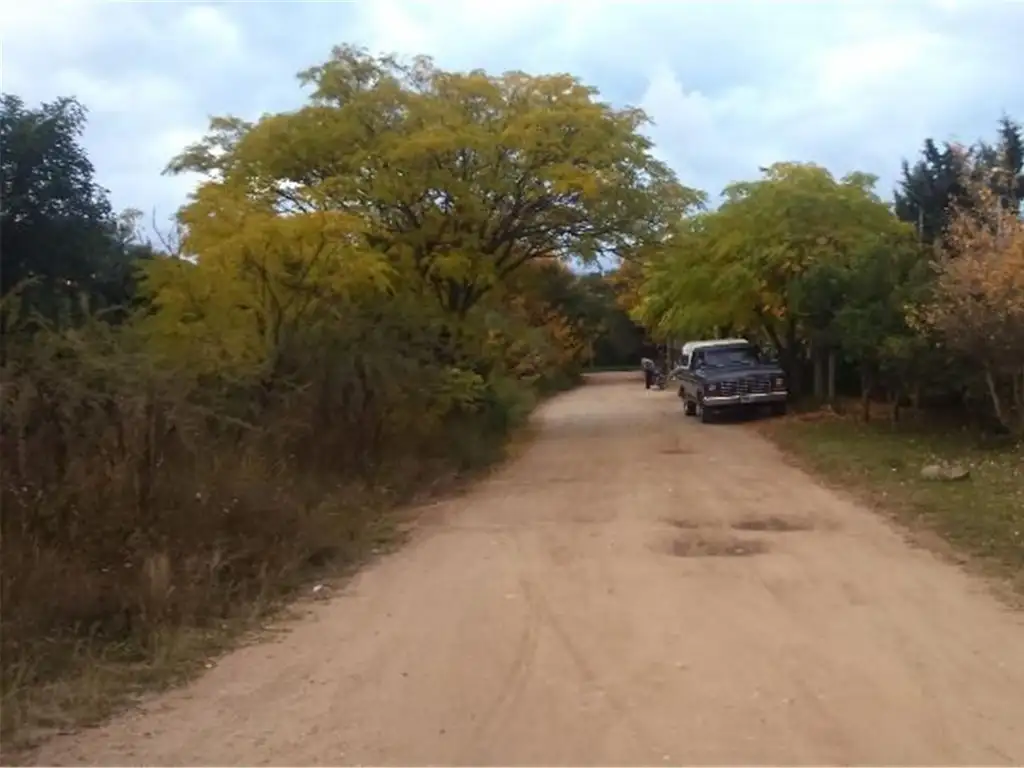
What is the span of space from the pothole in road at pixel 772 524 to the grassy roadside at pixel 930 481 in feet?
3.97

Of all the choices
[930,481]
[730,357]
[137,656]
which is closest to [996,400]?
[930,481]

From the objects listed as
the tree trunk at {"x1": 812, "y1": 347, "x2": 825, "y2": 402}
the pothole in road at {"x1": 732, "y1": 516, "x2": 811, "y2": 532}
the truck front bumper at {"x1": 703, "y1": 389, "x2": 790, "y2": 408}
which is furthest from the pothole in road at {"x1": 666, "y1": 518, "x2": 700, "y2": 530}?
the tree trunk at {"x1": 812, "y1": 347, "x2": 825, "y2": 402}

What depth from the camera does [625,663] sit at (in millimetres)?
7980

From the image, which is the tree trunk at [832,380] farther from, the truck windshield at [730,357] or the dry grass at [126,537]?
the dry grass at [126,537]

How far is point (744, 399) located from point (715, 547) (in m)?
18.3

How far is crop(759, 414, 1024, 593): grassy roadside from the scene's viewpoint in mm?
Result: 12797

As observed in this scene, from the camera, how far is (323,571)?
1192cm

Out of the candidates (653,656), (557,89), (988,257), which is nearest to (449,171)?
(557,89)

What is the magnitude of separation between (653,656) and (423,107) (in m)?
18.5

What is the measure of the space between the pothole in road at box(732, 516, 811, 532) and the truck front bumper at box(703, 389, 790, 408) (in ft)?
52.1

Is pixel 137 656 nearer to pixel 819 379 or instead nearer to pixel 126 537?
pixel 126 537


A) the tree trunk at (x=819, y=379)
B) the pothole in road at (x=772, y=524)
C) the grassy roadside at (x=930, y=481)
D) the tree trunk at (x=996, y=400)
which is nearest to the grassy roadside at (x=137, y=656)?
the pothole in road at (x=772, y=524)

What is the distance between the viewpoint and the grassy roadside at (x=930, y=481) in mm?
Answer: 12797

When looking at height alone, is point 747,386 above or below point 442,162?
below
